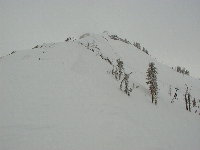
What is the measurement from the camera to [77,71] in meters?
46.2

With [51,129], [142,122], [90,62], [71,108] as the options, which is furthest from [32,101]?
[90,62]

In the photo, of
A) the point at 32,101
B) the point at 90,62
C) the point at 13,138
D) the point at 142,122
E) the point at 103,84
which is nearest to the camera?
the point at 13,138

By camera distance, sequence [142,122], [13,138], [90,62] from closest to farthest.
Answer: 1. [13,138]
2. [142,122]
3. [90,62]

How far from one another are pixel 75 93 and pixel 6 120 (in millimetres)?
12944

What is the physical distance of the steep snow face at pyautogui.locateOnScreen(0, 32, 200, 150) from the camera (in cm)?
2242

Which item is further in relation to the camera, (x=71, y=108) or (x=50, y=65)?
(x=50, y=65)

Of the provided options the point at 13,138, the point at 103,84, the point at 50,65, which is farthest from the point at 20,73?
the point at 13,138

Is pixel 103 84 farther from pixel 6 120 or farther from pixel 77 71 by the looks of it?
pixel 6 120

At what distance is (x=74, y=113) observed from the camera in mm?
28500

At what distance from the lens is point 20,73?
40312mm

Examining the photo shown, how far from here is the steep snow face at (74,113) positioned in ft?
73.6

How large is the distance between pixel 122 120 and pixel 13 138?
48.5 feet

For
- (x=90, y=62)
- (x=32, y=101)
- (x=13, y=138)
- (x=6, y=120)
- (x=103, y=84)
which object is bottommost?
(x=13, y=138)

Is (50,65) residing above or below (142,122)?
above
